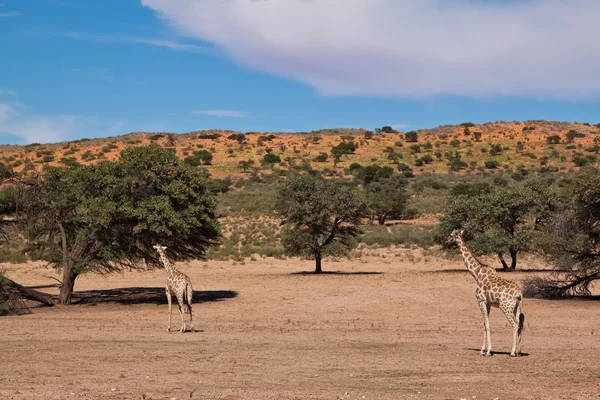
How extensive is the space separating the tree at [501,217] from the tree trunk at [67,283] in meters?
19.9

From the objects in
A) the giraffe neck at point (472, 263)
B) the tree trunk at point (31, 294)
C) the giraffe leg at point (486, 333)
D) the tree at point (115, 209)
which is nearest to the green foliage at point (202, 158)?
the tree at point (115, 209)

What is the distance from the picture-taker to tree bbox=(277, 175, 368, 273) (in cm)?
3659

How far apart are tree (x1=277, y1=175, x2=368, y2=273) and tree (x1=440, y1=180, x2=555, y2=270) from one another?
5.13 meters

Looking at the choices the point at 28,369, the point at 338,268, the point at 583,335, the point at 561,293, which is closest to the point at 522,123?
the point at 338,268

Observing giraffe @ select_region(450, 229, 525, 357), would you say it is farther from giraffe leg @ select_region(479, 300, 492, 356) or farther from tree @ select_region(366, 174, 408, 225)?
tree @ select_region(366, 174, 408, 225)

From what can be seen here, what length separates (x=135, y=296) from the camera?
27922 mm

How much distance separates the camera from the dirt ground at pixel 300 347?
450 inches

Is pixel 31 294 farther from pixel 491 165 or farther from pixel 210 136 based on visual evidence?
pixel 210 136

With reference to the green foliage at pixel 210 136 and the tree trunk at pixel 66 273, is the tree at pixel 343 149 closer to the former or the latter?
the green foliage at pixel 210 136

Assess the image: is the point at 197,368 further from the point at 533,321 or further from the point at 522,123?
the point at 522,123

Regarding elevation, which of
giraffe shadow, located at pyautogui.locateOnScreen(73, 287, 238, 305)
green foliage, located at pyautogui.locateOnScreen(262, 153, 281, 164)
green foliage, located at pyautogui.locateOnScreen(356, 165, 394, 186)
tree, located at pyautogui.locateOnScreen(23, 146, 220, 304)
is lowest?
giraffe shadow, located at pyautogui.locateOnScreen(73, 287, 238, 305)

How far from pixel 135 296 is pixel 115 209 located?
5.00 meters

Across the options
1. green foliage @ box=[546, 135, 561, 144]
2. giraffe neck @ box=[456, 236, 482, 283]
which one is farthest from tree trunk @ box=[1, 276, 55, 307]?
green foliage @ box=[546, 135, 561, 144]

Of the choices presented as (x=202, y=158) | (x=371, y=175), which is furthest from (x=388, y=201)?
(x=202, y=158)
